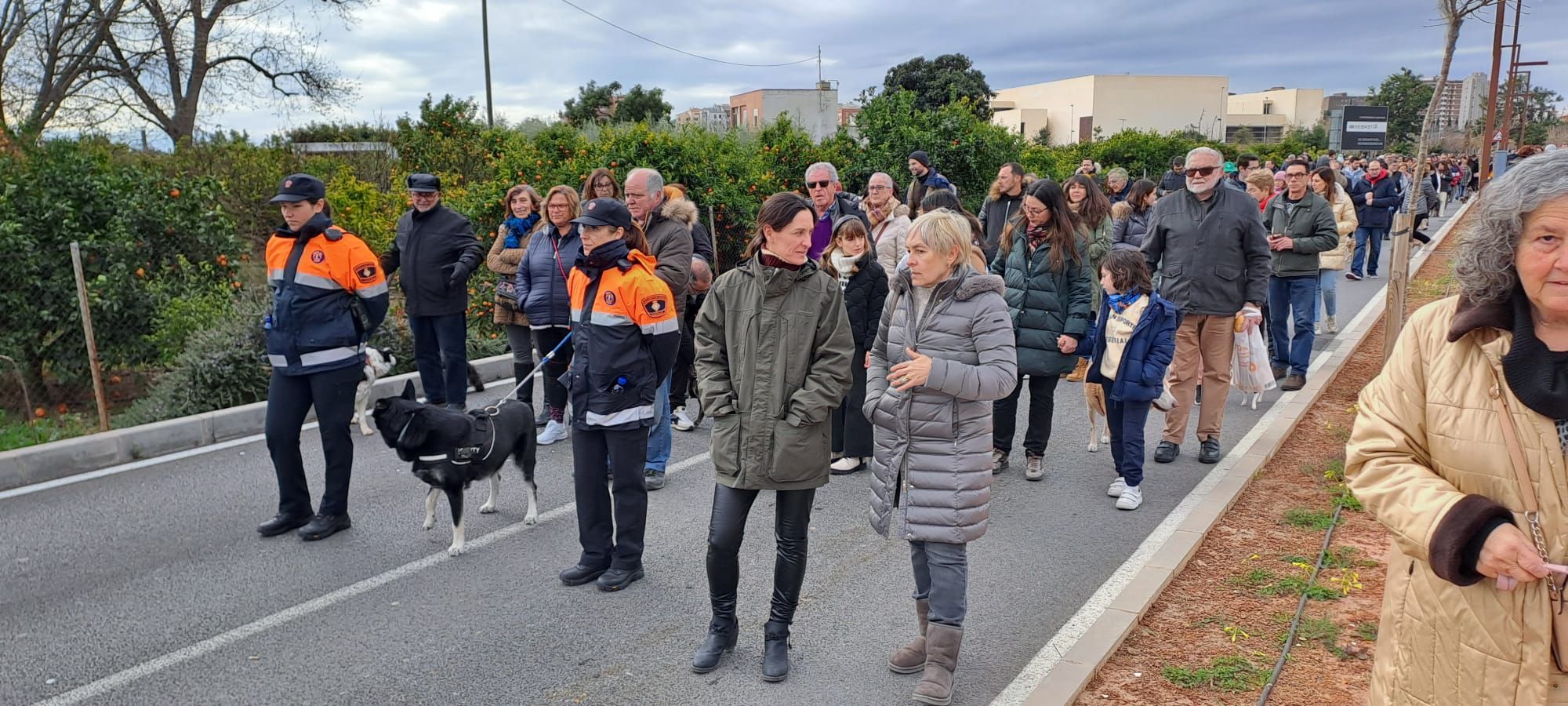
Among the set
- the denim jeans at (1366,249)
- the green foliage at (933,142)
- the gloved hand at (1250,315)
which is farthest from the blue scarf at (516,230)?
the denim jeans at (1366,249)

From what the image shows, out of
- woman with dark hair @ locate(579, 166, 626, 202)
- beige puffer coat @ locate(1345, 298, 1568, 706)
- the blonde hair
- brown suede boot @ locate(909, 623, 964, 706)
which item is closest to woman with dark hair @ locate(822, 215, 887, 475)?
woman with dark hair @ locate(579, 166, 626, 202)

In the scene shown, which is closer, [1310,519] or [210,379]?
[1310,519]

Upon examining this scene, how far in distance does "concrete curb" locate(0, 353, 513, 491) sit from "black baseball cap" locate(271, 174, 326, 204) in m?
1.27

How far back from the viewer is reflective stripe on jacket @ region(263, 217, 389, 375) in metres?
5.60

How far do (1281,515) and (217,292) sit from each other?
32.6ft

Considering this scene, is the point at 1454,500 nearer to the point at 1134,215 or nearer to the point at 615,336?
the point at 615,336

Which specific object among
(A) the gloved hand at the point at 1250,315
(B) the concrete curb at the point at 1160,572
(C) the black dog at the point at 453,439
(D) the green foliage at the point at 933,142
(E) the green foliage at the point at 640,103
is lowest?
(B) the concrete curb at the point at 1160,572

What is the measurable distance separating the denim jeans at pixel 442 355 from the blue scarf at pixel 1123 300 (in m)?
5.08

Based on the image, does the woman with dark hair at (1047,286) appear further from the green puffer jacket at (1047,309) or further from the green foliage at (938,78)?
the green foliage at (938,78)

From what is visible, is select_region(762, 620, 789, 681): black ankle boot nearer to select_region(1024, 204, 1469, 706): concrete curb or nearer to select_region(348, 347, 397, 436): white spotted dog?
select_region(1024, 204, 1469, 706): concrete curb

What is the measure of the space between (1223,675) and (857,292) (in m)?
3.29

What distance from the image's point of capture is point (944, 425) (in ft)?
12.9

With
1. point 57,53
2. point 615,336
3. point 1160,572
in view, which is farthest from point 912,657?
point 57,53

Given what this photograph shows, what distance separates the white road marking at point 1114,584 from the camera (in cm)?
413
